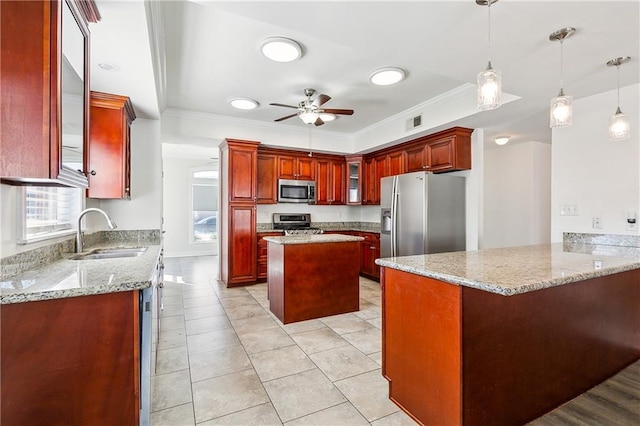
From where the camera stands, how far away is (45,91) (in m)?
1.18

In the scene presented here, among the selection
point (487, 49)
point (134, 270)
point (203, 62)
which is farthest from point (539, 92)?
point (134, 270)

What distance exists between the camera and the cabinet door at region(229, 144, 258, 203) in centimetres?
470

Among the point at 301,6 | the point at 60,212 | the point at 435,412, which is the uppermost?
the point at 301,6

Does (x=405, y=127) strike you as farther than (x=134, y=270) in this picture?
Yes

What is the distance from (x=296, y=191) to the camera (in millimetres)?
5320

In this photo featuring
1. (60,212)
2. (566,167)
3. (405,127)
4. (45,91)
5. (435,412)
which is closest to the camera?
(45,91)

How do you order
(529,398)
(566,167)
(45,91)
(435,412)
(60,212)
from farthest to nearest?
(566,167), (60,212), (529,398), (435,412), (45,91)

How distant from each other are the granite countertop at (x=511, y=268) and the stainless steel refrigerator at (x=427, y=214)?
1671mm

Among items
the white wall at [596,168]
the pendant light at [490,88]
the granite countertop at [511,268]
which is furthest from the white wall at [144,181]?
the white wall at [596,168]

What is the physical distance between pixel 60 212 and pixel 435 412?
9.43ft

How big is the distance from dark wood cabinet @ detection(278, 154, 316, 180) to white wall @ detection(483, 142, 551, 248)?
3472mm

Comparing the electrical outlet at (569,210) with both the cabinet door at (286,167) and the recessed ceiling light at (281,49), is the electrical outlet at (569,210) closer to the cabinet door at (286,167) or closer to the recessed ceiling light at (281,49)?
the recessed ceiling light at (281,49)

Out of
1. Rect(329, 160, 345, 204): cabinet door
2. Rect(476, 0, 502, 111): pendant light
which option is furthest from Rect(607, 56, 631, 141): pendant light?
Rect(329, 160, 345, 204): cabinet door

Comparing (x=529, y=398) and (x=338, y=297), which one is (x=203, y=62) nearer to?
(x=338, y=297)
